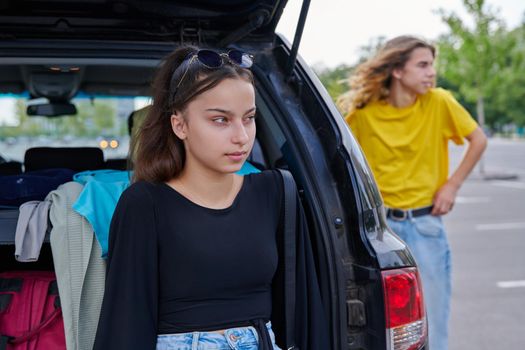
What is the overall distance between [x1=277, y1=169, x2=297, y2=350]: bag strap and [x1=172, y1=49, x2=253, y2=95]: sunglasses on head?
0.40 meters

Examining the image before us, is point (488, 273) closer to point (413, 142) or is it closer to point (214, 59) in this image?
point (413, 142)

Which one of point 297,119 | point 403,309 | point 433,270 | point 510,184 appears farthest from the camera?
point 510,184

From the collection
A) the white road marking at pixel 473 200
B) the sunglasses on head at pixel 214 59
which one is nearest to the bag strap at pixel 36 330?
the sunglasses on head at pixel 214 59

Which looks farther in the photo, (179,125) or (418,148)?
(418,148)

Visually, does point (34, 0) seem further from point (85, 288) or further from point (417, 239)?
point (417, 239)

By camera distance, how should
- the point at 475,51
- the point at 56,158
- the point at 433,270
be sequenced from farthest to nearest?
the point at 475,51 → the point at 56,158 → the point at 433,270

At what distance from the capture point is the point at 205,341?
4.95 ft

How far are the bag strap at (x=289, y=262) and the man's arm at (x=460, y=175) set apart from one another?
1475 mm

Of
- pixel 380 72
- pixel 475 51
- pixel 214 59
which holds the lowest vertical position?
pixel 214 59

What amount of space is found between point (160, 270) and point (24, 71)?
7.77 ft

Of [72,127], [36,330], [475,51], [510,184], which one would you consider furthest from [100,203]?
[72,127]

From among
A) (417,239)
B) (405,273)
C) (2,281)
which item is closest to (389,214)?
(417,239)

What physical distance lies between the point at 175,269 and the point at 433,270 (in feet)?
5.78

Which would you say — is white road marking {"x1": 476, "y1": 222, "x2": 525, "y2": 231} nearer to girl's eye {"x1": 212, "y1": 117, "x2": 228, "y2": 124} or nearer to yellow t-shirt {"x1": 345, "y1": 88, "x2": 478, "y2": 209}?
yellow t-shirt {"x1": 345, "y1": 88, "x2": 478, "y2": 209}
